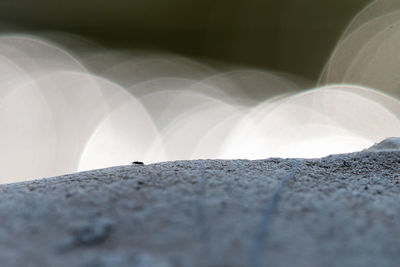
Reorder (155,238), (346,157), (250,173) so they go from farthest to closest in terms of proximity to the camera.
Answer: (346,157) < (250,173) < (155,238)

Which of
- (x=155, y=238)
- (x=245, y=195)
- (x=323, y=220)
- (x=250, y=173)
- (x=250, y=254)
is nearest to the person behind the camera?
(x=250, y=254)

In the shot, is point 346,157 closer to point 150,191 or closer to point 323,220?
point 323,220

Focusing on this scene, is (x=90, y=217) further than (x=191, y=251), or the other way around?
(x=90, y=217)

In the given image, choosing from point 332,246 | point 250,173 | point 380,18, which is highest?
point 380,18

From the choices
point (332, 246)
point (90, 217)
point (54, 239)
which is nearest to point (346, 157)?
point (332, 246)

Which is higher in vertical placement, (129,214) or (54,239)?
(129,214)

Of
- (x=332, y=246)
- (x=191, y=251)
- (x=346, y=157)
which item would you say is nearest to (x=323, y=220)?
(x=332, y=246)
